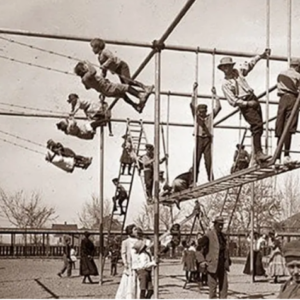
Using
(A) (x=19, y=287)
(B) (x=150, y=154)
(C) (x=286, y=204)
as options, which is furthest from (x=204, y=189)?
(C) (x=286, y=204)

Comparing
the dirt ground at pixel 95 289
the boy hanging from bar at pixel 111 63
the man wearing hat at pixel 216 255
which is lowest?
the dirt ground at pixel 95 289

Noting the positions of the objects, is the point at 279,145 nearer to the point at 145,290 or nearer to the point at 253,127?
the point at 253,127

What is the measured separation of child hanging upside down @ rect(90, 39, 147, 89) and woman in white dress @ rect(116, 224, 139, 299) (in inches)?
98.3

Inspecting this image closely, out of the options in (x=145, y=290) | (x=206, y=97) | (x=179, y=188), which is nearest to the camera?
(x=145, y=290)

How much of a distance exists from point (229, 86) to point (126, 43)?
185 cm

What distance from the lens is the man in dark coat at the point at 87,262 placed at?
1677 centimetres

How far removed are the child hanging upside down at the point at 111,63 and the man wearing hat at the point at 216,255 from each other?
248cm

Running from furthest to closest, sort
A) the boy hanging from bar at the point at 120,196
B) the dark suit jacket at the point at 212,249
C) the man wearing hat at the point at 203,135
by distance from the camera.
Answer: the boy hanging from bar at the point at 120,196 < the man wearing hat at the point at 203,135 < the dark suit jacket at the point at 212,249

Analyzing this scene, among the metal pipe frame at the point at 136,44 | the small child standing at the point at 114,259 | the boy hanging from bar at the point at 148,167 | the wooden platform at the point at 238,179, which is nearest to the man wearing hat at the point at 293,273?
the wooden platform at the point at 238,179

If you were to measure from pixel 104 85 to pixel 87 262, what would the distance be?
7.30 meters

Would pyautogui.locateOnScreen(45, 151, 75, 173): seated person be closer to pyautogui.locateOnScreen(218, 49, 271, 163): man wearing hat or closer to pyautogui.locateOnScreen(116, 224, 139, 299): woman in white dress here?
pyautogui.locateOnScreen(116, 224, 139, 299): woman in white dress

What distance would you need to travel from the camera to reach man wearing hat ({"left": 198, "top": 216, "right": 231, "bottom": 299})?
10211 millimetres

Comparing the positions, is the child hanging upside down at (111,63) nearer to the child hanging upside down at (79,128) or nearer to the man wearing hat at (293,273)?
the child hanging upside down at (79,128)

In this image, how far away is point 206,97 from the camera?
14969 mm
